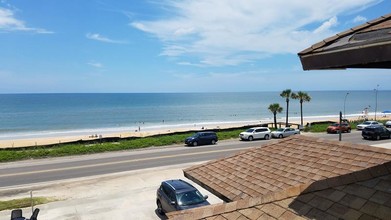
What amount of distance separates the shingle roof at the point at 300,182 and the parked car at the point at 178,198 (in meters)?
6.78

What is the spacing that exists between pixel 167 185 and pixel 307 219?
12985 millimetres

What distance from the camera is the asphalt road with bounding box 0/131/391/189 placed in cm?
2567

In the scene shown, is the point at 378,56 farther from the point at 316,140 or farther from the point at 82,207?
the point at 82,207

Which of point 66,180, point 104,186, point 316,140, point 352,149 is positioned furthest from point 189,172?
point 66,180

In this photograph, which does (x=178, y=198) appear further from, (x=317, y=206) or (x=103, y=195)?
(x=317, y=206)

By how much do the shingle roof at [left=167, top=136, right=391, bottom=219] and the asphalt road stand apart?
20339 millimetres

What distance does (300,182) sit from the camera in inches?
243

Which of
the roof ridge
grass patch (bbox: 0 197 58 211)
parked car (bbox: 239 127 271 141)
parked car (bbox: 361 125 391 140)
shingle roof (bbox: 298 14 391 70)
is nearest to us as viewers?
shingle roof (bbox: 298 14 391 70)

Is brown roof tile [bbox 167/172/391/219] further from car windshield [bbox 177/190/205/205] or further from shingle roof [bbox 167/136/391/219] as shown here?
car windshield [bbox 177/190/205/205]

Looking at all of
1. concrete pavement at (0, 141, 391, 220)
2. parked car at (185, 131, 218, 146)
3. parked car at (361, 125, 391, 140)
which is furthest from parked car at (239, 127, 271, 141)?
concrete pavement at (0, 141, 391, 220)

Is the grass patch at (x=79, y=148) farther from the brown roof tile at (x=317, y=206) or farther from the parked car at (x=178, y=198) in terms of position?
the brown roof tile at (x=317, y=206)

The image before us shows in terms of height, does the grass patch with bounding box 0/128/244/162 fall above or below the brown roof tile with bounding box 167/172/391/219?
below

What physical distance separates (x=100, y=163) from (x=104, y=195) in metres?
10.5

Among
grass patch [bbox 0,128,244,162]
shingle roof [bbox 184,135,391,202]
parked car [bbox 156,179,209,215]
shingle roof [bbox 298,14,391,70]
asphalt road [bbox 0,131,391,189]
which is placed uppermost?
shingle roof [bbox 298,14,391,70]
